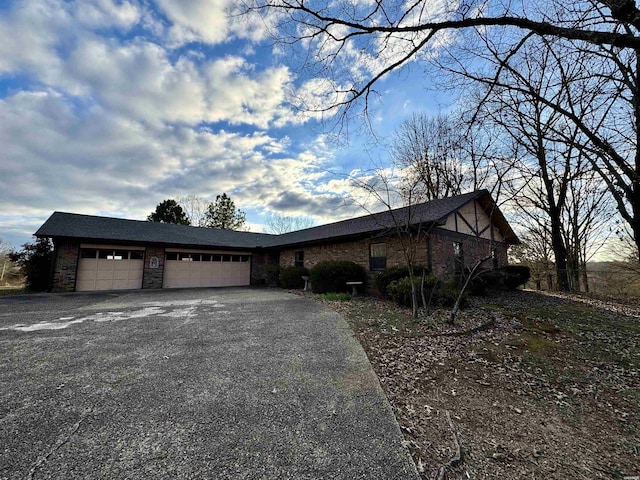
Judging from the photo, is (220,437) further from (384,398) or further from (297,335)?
(297,335)

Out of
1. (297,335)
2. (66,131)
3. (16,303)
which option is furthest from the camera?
(66,131)

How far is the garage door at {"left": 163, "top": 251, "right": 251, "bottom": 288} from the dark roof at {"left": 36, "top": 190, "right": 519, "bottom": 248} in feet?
2.87

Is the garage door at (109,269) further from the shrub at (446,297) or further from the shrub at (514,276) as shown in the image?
the shrub at (514,276)

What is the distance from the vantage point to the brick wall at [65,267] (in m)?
11.5

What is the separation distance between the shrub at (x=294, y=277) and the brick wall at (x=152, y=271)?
6.37m

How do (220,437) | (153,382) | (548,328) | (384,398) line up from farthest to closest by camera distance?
(548,328), (153,382), (384,398), (220,437)

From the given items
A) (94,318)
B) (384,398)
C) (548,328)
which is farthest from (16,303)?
(548,328)

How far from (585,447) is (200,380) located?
3.83 m

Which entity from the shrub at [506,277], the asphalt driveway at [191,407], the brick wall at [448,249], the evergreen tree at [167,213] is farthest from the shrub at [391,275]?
the evergreen tree at [167,213]

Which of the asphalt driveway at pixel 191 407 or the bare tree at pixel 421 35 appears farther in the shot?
the bare tree at pixel 421 35

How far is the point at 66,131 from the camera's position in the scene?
409 inches

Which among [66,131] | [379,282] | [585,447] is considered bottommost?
[585,447]

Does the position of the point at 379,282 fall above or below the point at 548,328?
above

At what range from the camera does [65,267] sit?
11672 mm
